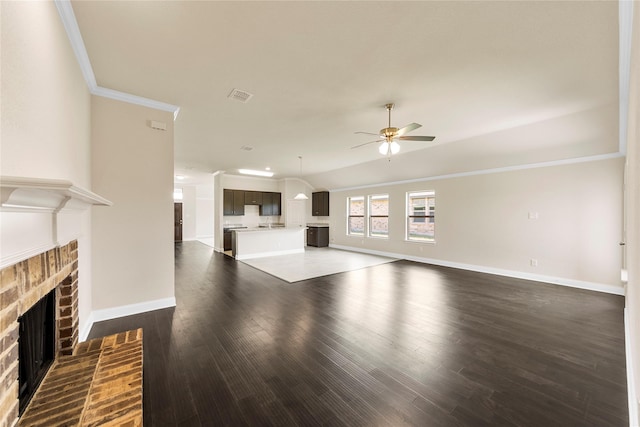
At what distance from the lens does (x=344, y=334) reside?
269 cm

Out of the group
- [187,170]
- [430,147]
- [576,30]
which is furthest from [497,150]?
[187,170]

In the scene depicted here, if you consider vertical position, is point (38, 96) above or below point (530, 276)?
above

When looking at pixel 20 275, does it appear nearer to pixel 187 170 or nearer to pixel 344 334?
pixel 344 334

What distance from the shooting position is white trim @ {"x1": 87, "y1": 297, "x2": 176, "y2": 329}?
2.90 meters

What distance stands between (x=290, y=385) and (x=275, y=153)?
4940mm

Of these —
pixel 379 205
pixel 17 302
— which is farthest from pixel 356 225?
pixel 17 302

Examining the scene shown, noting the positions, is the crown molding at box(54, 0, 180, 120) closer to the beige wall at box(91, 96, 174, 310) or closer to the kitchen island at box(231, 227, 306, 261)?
the beige wall at box(91, 96, 174, 310)

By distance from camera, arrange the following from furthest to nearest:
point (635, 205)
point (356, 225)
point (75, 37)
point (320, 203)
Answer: point (320, 203) < point (356, 225) < point (75, 37) < point (635, 205)

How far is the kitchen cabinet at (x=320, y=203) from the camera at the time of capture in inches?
386

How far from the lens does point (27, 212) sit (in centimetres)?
105

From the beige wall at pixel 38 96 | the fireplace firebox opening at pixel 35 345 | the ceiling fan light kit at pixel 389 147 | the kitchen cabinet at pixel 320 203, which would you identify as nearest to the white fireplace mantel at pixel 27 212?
the beige wall at pixel 38 96

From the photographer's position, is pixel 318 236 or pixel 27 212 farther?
pixel 318 236

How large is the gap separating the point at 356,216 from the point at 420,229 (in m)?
2.53

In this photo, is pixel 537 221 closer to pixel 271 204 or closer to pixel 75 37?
pixel 75 37
